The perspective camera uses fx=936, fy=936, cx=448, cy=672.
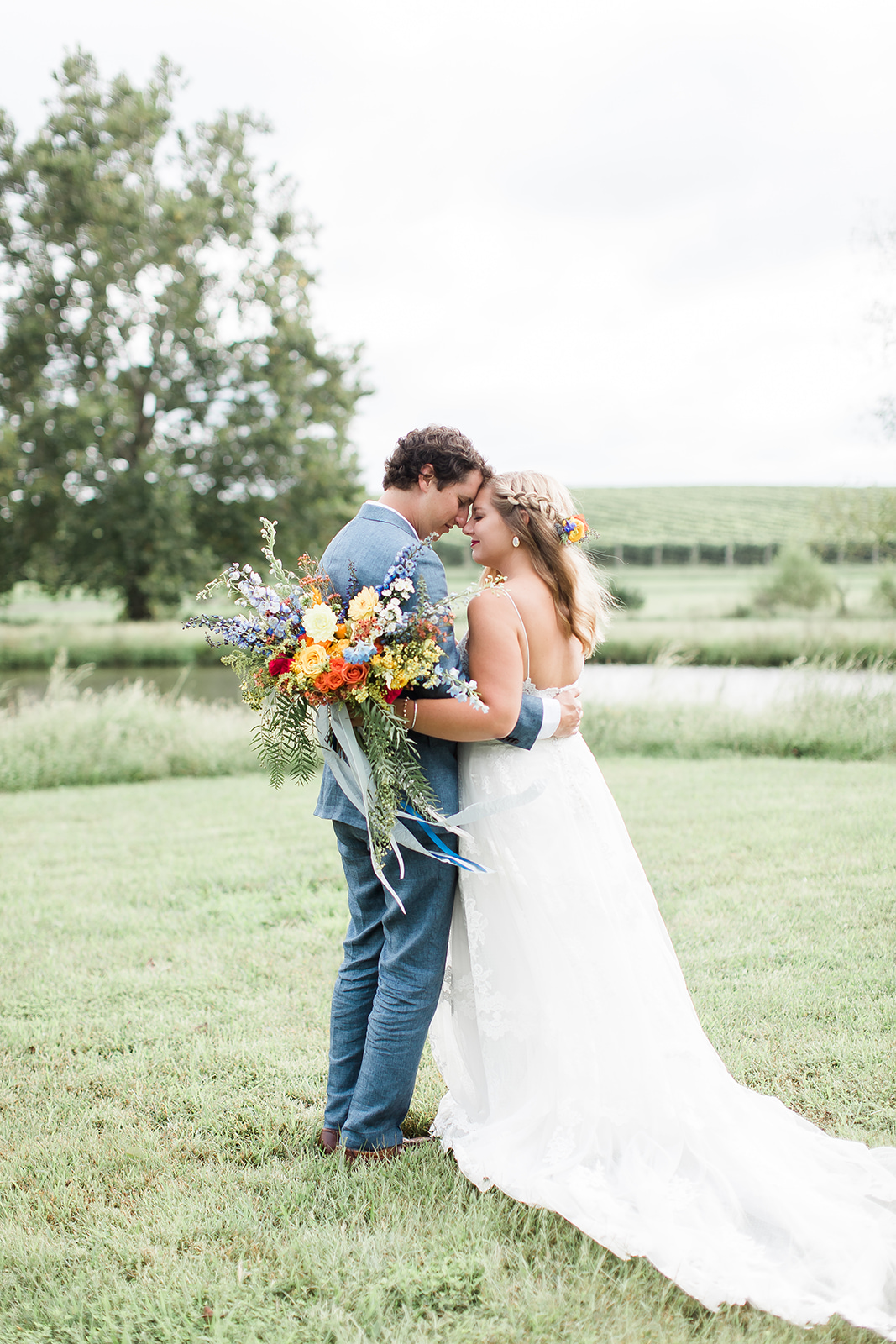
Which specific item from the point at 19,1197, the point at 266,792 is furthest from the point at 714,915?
the point at 266,792

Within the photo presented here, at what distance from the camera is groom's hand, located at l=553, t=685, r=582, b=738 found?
298cm

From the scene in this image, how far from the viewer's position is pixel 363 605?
8.36ft

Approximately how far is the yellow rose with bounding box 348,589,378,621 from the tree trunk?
24392 mm

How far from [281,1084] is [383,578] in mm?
2107

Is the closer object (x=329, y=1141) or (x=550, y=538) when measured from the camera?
(x=550, y=538)

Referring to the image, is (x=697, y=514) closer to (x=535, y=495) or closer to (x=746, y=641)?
(x=746, y=641)

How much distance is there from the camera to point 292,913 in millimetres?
5664

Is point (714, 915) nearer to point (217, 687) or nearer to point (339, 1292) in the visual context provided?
point (339, 1292)

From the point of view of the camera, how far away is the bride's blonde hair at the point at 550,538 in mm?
3012

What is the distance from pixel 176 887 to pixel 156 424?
22266mm

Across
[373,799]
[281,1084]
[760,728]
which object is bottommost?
[281,1084]

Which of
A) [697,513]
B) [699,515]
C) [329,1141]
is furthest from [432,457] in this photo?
[697,513]

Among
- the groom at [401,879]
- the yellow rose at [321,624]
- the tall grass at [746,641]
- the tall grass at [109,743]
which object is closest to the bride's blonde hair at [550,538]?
the groom at [401,879]

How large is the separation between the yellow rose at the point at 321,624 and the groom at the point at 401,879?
0.83ft
